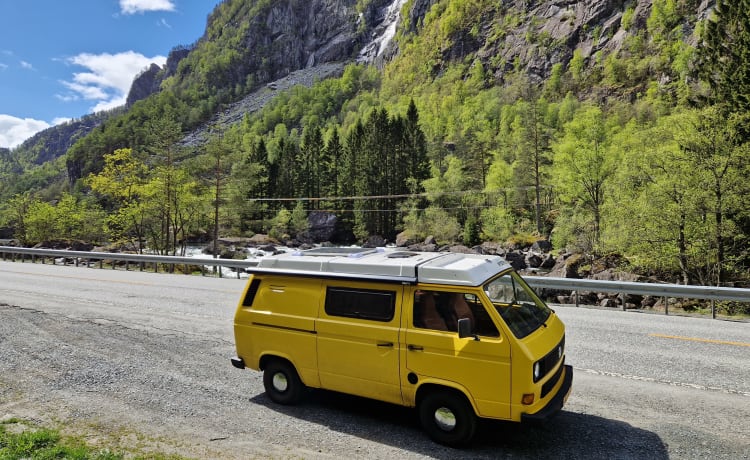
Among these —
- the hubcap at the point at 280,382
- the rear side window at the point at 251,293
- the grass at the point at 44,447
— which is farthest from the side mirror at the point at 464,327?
the grass at the point at 44,447

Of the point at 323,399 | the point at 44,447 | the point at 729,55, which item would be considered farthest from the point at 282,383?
the point at 729,55

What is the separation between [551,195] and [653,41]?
5756 cm

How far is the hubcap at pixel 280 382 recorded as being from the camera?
253 inches

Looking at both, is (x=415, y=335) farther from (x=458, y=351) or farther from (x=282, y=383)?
(x=282, y=383)

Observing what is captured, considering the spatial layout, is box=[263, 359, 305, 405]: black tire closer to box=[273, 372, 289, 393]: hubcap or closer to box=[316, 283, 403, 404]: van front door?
box=[273, 372, 289, 393]: hubcap

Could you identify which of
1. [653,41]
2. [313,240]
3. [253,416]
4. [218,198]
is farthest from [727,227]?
[653,41]

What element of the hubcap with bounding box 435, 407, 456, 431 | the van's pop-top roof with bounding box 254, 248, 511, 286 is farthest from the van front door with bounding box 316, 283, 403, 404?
the hubcap with bounding box 435, 407, 456, 431

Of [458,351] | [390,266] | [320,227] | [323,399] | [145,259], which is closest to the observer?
[458,351]

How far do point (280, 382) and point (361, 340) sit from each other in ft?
5.79

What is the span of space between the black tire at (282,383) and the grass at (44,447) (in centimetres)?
171

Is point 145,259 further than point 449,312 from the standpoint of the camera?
Yes

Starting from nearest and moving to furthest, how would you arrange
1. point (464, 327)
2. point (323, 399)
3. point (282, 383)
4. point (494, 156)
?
point (464, 327)
point (282, 383)
point (323, 399)
point (494, 156)

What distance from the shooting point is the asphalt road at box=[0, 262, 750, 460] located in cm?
520

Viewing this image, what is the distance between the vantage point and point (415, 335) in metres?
5.21
